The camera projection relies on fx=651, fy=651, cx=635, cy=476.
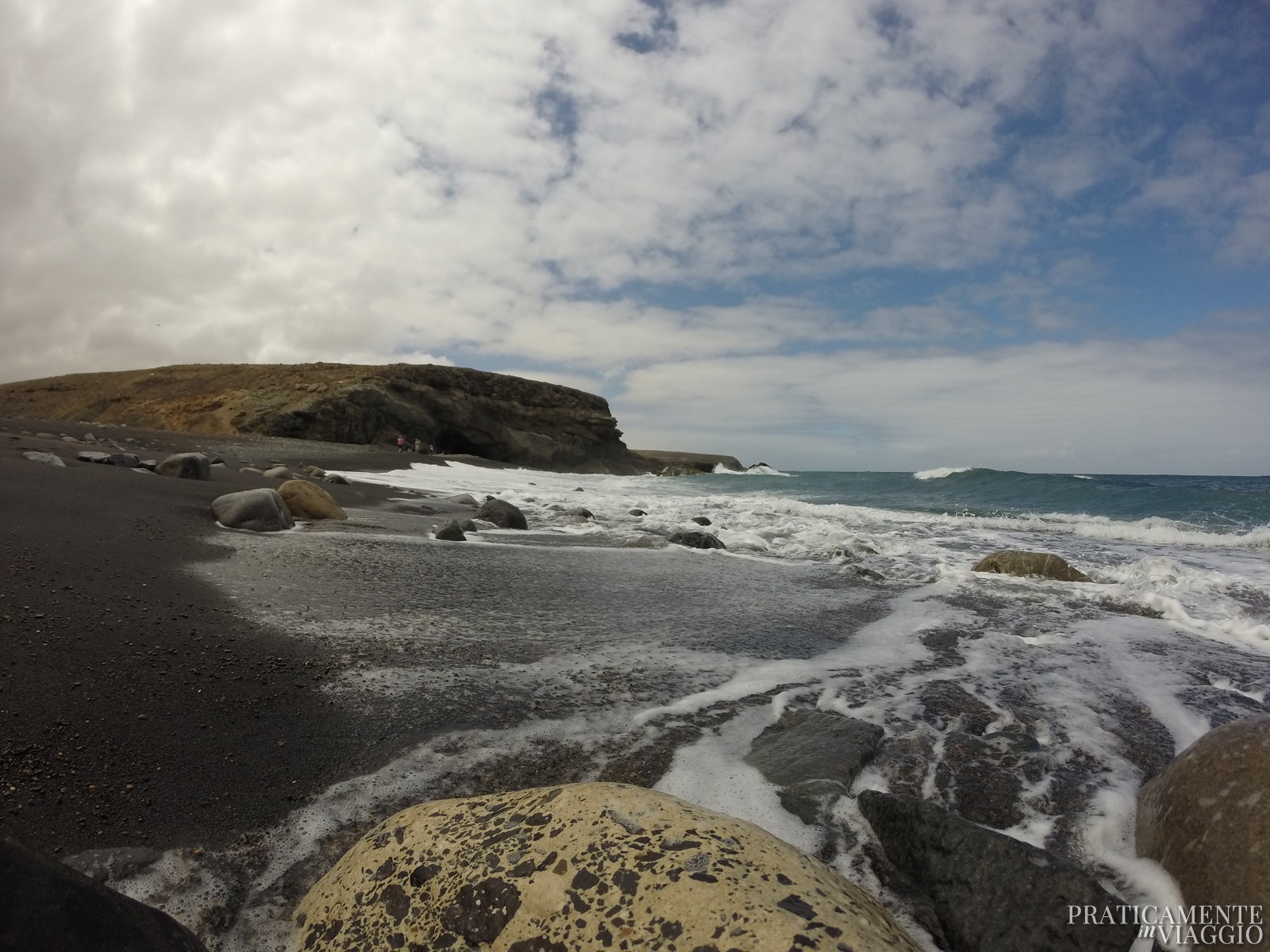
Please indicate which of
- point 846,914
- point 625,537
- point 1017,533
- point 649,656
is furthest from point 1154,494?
point 846,914

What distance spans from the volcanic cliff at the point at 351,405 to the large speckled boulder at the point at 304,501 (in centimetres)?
2727

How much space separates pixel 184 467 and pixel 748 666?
23.6 ft

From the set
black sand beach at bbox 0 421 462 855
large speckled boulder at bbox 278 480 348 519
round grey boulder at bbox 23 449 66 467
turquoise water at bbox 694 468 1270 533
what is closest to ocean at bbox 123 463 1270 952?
black sand beach at bbox 0 421 462 855

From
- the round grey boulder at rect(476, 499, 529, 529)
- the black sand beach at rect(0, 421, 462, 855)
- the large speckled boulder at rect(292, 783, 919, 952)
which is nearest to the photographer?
the large speckled boulder at rect(292, 783, 919, 952)

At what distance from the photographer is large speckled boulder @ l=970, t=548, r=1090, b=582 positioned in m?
6.51

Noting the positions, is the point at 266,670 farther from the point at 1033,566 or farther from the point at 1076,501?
the point at 1076,501

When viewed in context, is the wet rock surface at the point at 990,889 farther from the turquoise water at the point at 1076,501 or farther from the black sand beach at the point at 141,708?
the turquoise water at the point at 1076,501

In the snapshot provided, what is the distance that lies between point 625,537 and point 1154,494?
2084 cm

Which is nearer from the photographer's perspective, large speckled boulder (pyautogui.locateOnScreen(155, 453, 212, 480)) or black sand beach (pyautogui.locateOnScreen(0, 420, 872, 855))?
black sand beach (pyautogui.locateOnScreen(0, 420, 872, 855))

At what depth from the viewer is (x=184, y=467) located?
24.6 feet

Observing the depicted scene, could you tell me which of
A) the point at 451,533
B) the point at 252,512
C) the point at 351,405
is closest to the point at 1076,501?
the point at 451,533

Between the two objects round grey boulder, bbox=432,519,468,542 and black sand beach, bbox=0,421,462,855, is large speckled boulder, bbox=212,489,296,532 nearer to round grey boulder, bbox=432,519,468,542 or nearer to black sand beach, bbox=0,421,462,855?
round grey boulder, bbox=432,519,468,542

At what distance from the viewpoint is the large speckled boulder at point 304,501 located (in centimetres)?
645

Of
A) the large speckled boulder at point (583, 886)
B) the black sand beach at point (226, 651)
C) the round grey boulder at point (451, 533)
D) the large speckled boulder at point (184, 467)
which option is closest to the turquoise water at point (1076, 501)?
the round grey boulder at point (451, 533)
